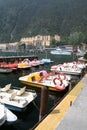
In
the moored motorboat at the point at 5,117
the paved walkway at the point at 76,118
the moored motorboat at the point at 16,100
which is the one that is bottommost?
the moored motorboat at the point at 16,100

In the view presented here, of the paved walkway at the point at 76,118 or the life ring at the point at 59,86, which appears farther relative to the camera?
the life ring at the point at 59,86

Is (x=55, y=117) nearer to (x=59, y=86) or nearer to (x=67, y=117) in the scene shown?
(x=67, y=117)

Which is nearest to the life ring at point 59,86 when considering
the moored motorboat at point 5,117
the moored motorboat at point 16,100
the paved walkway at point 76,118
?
the moored motorboat at point 16,100

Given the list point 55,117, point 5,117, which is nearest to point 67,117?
point 55,117

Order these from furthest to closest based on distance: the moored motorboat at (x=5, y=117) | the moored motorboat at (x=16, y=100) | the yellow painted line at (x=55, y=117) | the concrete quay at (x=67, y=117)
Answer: the moored motorboat at (x=16, y=100) < the moored motorboat at (x=5, y=117) < the yellow painted line at (x=55, y=117) < the concrete quay at (x=67, y=117)

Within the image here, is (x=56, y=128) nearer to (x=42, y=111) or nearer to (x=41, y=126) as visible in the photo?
(x=41, y=126)

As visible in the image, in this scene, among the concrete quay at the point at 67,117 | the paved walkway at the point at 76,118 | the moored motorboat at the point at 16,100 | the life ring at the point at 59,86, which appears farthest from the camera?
the life ring at the point at 59,86

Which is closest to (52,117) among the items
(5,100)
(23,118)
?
(23,118)

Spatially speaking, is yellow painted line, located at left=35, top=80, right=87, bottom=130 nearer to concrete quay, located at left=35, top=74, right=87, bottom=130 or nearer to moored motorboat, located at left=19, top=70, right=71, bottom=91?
concrete quay, located at left=35, top=74, right=87, bottom=130

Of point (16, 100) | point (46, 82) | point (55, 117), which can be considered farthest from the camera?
point (46, 82)

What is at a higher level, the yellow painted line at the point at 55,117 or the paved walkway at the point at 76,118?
the paved walkway at the point at 76,118

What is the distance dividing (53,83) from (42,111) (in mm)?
11785

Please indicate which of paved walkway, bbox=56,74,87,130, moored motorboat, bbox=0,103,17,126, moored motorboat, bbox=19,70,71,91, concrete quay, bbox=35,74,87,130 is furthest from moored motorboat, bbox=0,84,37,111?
moored motorboat, bbox=19,70,71,91

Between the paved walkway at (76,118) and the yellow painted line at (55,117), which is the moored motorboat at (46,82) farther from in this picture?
the paved walkway at (76,118)
